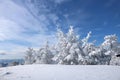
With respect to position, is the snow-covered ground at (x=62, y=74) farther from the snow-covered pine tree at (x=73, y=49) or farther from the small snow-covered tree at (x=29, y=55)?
the small snow-covered tree at (x=29, y=55)

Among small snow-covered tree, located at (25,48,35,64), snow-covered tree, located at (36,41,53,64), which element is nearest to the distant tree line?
snow-covered tree, located at (36,41,53,64)

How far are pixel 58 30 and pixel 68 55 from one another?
5.28 meters

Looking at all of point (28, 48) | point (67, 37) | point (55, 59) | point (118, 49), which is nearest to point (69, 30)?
point (67, 37)

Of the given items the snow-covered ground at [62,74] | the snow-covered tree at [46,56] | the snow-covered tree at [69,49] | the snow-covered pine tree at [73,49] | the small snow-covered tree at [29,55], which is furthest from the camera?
the small snow-covered tree at [29,55]

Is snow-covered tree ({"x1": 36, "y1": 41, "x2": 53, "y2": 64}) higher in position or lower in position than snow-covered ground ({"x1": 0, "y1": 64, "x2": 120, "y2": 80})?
higher

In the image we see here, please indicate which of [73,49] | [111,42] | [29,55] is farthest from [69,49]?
[29,55]

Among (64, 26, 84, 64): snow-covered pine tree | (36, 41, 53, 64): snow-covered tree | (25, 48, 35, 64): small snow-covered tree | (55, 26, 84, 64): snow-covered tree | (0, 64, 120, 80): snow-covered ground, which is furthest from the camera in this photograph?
(25, 48, 35, 64): small snow-covered tree

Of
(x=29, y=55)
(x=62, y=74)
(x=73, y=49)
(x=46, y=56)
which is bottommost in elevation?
(x=62, y=74)

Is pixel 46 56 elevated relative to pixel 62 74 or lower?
elevated

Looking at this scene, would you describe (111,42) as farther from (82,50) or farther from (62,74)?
(62,74)

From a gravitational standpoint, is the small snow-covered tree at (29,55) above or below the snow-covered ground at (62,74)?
above

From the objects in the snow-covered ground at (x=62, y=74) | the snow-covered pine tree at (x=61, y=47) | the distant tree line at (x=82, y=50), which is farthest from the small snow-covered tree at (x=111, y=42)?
the snow-covered ground at (x=62, y=74)

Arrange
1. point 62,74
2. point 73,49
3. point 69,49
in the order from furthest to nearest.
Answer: point 69,49 → point 73,49 → point 62,74

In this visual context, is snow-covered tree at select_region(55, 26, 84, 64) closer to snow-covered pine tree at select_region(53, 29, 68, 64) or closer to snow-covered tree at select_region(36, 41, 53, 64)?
snow-covered pine tree at select_region(53, 29, 68, 64)
